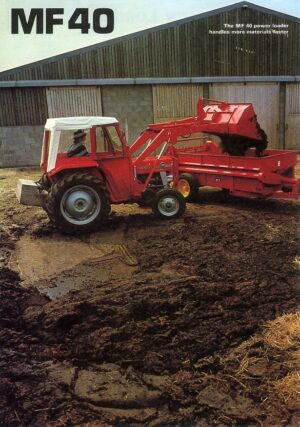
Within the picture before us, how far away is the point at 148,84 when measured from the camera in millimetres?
11625

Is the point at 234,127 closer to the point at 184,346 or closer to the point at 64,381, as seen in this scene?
the point at 184,346

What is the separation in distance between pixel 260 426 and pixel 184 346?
0.89 m

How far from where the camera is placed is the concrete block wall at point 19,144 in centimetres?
1376

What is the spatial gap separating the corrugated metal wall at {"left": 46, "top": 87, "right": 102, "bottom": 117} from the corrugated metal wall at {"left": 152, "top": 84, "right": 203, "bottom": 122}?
5.80 ft

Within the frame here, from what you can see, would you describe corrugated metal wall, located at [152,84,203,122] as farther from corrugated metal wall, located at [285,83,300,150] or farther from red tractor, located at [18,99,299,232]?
red tractor, located at [18,99,299,232]

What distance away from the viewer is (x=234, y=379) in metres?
2.96

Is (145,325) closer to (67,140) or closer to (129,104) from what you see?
(67,140)

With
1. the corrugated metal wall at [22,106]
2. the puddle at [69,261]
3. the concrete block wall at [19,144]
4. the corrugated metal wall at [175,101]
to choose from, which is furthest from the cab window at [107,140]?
the concrete block wall at [19,144]

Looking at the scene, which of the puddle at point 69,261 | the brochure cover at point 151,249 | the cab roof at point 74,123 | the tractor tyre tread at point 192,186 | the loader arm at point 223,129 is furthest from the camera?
the tractor tyre tread at point 192,186

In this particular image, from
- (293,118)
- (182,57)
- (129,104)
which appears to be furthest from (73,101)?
(293,118)

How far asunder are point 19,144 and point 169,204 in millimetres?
8180

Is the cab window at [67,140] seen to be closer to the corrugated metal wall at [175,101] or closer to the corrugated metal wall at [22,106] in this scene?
the corrugated metal wall at [175,101]

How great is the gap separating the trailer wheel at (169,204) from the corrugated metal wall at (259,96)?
4.98 meters

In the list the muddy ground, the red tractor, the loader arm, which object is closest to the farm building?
the loader arm
